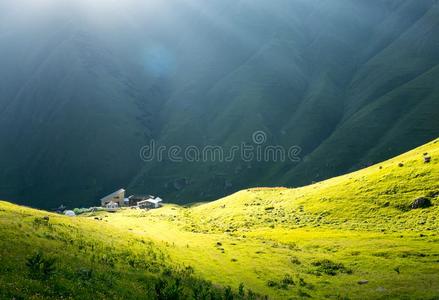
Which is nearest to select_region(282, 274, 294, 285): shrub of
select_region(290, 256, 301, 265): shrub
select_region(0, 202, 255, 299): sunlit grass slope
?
select_region(290, 256, 301, 265): shrub

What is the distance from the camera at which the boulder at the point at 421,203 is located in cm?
6314

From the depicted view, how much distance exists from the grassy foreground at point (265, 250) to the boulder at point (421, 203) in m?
0.77

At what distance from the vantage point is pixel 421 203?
208 ft

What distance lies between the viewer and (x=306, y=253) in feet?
171

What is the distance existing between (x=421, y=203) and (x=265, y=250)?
2974 centimetres

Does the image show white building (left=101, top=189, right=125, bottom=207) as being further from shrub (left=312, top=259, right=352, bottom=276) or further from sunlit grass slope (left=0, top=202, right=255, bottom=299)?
shrub (left=312, top=259, right=352, bottom=276)

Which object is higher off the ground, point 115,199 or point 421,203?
point 115,199

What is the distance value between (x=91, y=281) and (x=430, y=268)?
120ft

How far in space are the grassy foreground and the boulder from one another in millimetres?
770

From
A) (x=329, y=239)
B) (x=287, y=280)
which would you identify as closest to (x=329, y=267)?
(x=287, y=280)

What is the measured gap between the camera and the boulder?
207ft

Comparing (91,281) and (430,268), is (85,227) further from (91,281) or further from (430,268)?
(430,268)

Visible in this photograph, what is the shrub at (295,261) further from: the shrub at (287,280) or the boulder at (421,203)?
the boulder at (421,203)

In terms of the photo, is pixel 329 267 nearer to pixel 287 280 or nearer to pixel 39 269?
pixel 287 280
